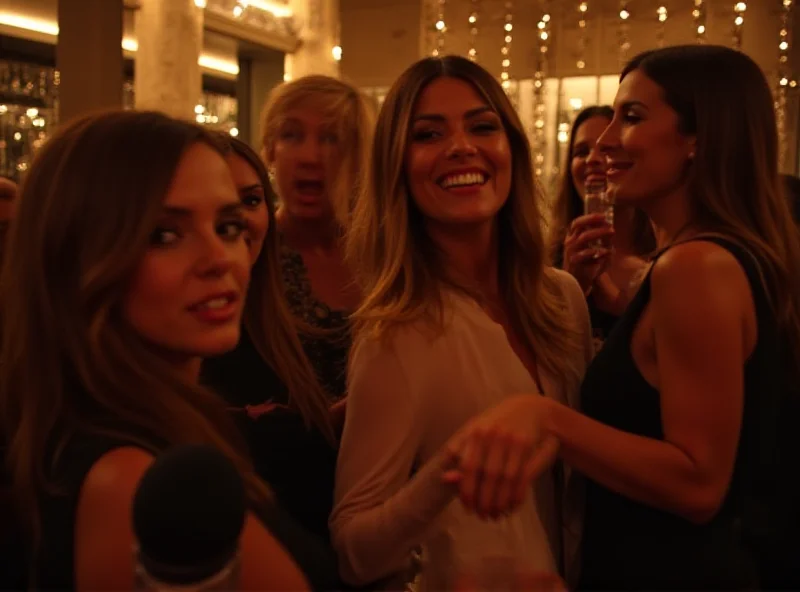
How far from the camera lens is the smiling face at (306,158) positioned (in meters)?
2.29

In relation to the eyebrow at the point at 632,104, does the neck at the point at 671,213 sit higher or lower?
lower

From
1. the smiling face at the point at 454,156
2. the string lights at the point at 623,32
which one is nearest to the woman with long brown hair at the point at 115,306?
the smiling face at the point at 454,156

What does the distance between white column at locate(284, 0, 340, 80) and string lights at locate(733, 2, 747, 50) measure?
8.81 feet

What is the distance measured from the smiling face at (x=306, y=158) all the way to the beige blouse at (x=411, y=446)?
92cm

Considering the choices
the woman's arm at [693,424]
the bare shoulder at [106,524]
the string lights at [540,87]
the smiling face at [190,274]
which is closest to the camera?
the bare shoulder at [106,524]

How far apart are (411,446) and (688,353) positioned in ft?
1.51

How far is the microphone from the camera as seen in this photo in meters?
0.49

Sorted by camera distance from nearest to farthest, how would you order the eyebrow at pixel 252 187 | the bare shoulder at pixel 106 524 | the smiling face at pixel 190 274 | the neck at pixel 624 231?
the bare shoulder at pixel 106 524 → the smiling face at pixel 190 274 → the eyebrow at pixel 252 187 → the neck at pixel 624 231

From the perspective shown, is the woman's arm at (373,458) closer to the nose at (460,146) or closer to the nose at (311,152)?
the nose at (460,146)

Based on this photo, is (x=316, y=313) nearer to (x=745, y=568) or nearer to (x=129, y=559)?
(x=745, y=568)

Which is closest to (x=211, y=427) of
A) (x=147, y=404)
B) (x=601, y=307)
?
(x=147, y=404)

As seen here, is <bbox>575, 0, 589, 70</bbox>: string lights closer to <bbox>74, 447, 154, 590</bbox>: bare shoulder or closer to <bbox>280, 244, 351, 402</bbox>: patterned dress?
<bbox>280, 244, 351, 402</bbox>: patterned dress

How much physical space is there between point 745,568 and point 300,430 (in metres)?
0.81

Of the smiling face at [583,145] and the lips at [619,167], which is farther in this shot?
the smiling face at [583,145]
